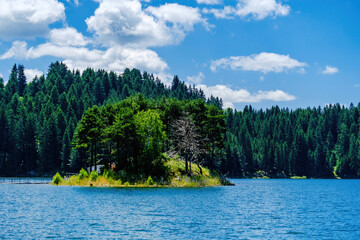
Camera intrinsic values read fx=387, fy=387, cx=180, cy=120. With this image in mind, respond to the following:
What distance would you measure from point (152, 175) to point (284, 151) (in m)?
126

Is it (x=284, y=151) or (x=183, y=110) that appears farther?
(x=284, y=151)

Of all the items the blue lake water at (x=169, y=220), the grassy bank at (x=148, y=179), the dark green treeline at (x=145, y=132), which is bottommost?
the blue lake water at (x=169, y=220)

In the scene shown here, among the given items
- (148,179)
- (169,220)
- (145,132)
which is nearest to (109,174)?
(148,179)

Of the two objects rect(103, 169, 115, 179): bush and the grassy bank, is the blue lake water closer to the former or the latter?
the grassy bank

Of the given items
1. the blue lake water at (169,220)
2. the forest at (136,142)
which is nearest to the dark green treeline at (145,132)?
the forest at (136,142)

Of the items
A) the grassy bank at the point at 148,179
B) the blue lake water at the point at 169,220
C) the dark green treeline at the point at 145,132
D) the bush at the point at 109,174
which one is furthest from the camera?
the dark green treeline at the point at 145,132

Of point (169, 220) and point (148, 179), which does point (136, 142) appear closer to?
point (148, 179)

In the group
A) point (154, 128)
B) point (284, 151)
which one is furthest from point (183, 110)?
point (284, 151)

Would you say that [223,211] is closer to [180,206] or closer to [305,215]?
[180,206]

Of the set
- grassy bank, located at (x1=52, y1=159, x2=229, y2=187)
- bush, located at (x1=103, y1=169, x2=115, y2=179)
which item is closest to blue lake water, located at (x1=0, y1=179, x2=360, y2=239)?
grassy bank, located at (x1=52, y1=159, x2=229, y2=187)

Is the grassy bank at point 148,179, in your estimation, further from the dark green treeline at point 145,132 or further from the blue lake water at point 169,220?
the blue lake water at point 169,220

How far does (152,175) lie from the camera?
7881cm

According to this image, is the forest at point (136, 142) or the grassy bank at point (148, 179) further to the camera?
the forest at point (136, 142)

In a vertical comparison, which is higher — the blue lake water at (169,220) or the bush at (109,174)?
the bush at (109,174)
